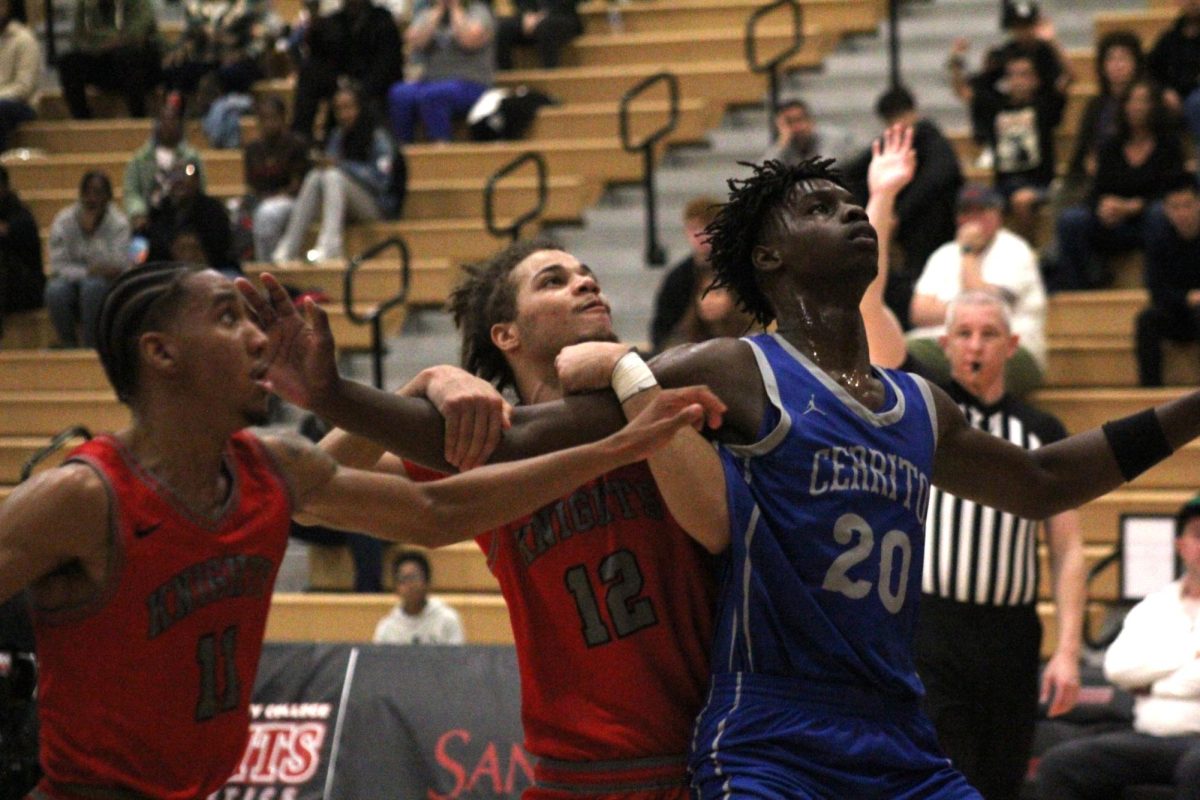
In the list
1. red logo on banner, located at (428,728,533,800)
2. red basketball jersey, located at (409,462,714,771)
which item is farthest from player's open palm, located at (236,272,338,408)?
red logo on banner, located at (428,728,533,800)

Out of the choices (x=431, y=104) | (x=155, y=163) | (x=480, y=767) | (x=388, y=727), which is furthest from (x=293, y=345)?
(x=431, y=104)

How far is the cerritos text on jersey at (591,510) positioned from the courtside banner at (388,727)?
11.3 feet

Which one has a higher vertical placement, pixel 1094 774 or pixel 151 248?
→ pixel 151 248

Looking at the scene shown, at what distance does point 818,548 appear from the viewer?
12.5ft

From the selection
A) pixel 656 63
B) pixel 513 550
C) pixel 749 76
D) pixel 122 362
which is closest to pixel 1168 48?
pixel 749 76

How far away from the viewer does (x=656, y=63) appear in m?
14.2

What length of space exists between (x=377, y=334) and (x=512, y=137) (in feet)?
10.3

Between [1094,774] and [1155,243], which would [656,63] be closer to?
[1155,243]

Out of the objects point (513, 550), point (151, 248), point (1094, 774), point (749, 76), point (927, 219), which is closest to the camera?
point (513, 550)

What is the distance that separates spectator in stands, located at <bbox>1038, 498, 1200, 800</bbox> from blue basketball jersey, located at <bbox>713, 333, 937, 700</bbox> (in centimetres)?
358

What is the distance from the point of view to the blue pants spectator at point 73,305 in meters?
12.5

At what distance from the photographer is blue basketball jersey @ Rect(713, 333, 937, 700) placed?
3.81m

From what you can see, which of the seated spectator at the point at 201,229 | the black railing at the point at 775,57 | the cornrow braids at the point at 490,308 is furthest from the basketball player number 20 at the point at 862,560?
the seated spectator at the point at 201,229

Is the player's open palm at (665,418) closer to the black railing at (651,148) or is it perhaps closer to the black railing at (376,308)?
the black railing at (376,308)
